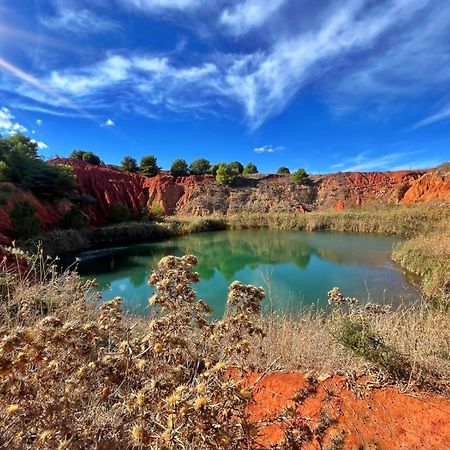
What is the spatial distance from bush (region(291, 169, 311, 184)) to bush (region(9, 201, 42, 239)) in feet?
102

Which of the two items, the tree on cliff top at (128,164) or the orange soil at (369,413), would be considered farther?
the tree on cliff top at (128,164)

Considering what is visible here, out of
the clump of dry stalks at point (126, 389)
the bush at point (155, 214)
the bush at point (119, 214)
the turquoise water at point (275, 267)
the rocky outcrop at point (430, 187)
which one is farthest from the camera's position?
the rocky outcrop at point (430, 187)

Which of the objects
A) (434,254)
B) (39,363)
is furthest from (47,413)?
(434,254)

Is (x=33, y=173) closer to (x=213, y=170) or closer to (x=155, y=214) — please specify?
(x=155, y=214)

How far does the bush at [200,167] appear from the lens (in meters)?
44.6

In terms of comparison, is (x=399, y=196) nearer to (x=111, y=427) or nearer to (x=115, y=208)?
(x=115, y=208)

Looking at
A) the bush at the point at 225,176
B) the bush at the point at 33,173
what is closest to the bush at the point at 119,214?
the bush at the point at 33,173

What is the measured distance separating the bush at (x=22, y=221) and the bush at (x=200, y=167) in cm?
3052

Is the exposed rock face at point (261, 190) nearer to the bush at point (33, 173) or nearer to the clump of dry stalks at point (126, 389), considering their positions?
the bush at point (33, 173)

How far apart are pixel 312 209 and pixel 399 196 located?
883cm

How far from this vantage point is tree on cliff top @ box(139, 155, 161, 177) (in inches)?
1695

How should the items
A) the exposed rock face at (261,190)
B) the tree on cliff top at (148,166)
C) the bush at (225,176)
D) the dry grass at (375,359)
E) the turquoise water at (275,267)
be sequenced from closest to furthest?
1. the dry grass at (375,359)
2. the turquoise water at (275,267)
3. the exposed rock face at (261,190)
4. the bush at (225,176)
5. the tree on cliff top at (148,166)

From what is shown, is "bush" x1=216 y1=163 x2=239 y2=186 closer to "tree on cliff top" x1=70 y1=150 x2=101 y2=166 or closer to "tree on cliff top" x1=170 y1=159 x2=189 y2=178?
"tree on cliff top" x1=170 y1=159 x2=189 y2=178

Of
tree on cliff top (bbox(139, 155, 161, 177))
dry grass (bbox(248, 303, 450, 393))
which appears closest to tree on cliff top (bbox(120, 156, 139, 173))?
tree on cliff top (bbox(139, 155, 161, 177))
